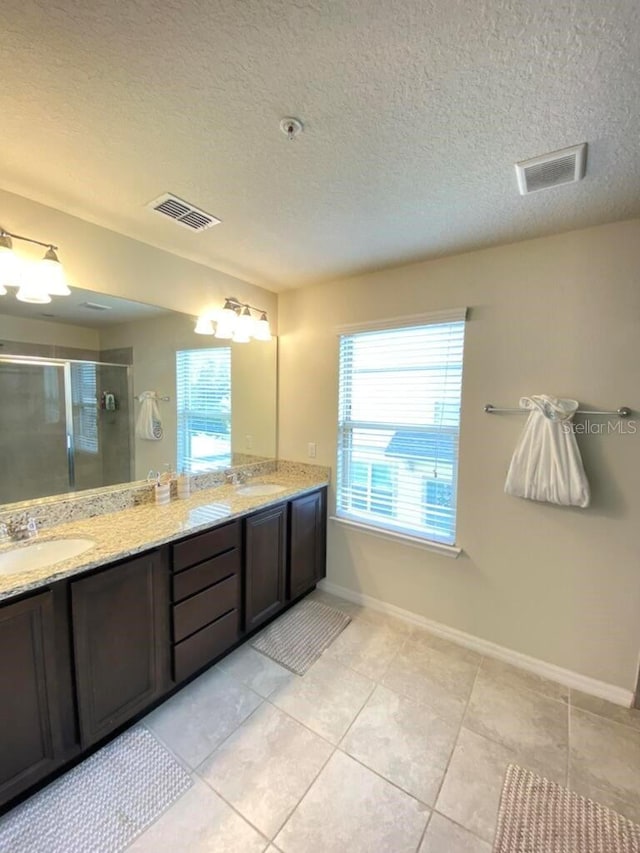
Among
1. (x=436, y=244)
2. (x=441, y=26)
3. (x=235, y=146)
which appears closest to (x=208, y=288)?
(x=235, y=146)

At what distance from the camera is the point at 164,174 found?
151 cm

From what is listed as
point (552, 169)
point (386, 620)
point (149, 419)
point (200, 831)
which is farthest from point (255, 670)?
point (552, 169)

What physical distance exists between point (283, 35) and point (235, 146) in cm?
46

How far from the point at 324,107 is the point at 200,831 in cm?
252

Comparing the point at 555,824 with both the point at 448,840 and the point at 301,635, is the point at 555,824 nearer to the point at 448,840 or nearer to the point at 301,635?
the point at 448,840

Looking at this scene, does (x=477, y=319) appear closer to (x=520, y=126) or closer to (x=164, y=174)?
(x=520, y=126)

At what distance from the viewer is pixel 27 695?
51.4 inches

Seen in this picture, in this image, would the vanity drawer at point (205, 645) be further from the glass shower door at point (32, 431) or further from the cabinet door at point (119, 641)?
the glass shower door at point (32, 431)

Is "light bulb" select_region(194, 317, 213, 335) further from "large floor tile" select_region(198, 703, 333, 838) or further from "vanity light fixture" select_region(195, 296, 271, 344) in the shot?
"large floor tile" select_region(198, 703, 333, 838)

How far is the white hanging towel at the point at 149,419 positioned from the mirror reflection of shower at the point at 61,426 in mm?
86

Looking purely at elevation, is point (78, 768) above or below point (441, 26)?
below

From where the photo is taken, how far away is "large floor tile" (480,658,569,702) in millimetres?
1978

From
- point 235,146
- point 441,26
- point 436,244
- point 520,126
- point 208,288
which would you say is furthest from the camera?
point 208,288

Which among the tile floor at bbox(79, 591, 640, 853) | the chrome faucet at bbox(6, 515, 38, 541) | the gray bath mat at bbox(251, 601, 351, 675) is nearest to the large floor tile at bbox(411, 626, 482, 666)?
the tile floor at bbox(79, 591, 640, 853)
